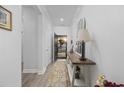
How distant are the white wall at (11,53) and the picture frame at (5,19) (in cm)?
6

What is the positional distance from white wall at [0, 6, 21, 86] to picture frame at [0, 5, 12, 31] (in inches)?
2.5

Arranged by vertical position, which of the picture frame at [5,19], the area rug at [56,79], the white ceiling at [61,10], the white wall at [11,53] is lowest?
the area rug at [56,79]

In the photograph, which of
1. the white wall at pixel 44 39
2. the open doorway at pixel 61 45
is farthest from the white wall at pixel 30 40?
the open doorway at pixel 61 45

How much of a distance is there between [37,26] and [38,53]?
3.45ft

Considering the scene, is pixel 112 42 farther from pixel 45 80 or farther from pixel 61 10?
pixel 61 10

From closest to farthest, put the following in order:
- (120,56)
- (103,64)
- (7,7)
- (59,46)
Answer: (120,56)
(7,7)
(103,64)
(59,46)

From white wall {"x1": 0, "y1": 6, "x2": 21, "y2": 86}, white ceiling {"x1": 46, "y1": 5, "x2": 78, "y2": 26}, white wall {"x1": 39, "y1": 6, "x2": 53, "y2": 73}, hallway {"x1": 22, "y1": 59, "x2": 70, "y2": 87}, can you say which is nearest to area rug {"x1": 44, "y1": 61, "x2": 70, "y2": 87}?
hallway {"x1": 22, "y1": 59, "x2": 70, "y2": 87}

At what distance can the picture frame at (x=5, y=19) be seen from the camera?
6.01 ft

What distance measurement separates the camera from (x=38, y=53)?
532 centimetres

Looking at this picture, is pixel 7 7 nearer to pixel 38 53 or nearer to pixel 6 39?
pixel 6 39

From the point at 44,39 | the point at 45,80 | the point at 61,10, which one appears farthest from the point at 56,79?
the point at 61,10

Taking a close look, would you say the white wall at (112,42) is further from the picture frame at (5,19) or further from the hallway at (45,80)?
the hallway at (45,80)

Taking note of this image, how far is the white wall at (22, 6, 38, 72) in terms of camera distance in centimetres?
541

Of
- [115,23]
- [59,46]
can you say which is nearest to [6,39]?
[115,23]
